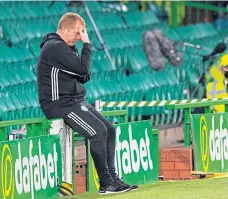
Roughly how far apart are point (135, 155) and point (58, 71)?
1.73 m

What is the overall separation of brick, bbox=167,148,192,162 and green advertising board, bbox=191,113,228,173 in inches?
3.1

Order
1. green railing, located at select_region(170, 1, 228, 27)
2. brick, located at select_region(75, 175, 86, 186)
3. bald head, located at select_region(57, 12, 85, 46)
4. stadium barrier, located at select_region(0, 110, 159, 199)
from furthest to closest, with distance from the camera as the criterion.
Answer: green railing, located at select_region(170, 1, 228, 27), brick, located at select_region(75, 175, 86, 186), bald head, located at select_region(57, 12, 85, 46), stadium barrier, located at select_region(0, 110, 159, 199)

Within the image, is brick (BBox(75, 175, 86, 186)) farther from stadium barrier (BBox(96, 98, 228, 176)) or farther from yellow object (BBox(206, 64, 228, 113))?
yellow object (BBox(206, 64, 228, 113))

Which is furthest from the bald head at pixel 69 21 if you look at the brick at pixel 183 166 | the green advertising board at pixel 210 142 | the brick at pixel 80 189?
the brick at pixel 183 166

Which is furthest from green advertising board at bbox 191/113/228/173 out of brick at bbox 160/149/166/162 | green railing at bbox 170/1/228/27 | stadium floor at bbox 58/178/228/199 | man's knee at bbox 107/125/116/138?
green railing at bbox 170/1/228/27

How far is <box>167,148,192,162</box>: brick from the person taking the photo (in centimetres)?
1477

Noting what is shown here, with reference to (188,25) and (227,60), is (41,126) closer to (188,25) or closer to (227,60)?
(227,60)

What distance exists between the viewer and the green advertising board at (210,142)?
14812mm

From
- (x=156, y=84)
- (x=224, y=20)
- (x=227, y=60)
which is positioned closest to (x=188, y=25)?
(x=224, y=20)

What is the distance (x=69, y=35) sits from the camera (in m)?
12.7

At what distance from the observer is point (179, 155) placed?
48.9 ft

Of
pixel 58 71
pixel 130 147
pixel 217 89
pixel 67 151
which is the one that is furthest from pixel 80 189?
pixel 217 89

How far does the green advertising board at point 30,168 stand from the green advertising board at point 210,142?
2386 millimetres

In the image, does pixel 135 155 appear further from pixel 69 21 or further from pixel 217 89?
pixel 217 89
